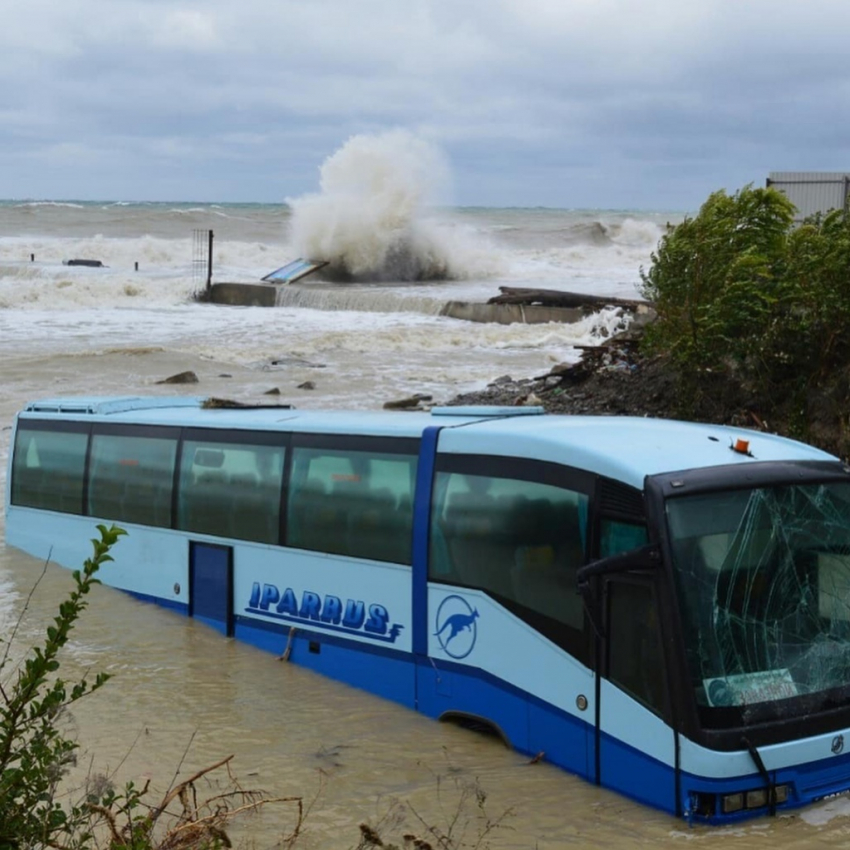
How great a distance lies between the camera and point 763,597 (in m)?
6.70

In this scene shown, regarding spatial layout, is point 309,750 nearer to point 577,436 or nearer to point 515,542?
point 515,542

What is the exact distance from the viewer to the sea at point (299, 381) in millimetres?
6996

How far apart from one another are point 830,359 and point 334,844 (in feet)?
33.5

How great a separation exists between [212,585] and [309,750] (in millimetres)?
2609

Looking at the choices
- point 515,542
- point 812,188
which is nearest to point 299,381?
point 812,188

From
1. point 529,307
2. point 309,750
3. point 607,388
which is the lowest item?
point 309,750

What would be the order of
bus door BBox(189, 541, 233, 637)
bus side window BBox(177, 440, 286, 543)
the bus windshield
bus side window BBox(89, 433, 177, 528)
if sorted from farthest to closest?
bus side window BBox(89, 433, 177, 528) < bus door BBox(189, 541, 233, 637) < bus side window BBox(177, 440, 286, 543) < the bus windshield

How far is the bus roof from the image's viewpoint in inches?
277

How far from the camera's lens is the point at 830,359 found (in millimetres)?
15094

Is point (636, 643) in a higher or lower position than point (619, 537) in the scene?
lower

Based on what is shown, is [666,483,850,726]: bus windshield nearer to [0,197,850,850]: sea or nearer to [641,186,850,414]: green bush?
[0,197,850,850]: sea

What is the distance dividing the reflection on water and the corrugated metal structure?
17.8 m

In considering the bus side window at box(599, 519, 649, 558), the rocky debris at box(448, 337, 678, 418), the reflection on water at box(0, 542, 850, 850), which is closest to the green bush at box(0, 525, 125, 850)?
the reflection on water at box(0, 542, 850, 850)

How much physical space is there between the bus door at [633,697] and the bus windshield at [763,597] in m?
0.21
